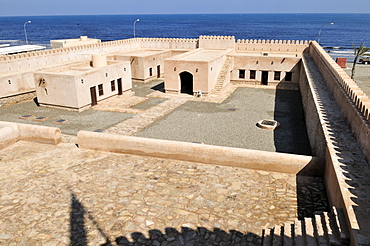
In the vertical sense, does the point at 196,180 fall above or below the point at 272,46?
below

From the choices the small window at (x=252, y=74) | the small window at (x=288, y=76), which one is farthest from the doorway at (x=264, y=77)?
the small window at (x=288, y=76)

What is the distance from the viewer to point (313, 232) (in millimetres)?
7918

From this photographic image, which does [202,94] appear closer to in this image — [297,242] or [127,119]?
[127,119]

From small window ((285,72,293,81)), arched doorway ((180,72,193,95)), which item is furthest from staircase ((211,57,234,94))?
small window ((285,72,293,81))

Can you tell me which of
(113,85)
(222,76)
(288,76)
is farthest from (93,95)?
(288,76)

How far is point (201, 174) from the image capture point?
1213cm

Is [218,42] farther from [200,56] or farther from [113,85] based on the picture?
[113,85]

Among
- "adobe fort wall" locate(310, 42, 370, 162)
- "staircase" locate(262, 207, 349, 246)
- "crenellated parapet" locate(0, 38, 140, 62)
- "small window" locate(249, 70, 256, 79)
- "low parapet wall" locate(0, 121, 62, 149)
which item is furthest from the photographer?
"small window" locate(249, 70, 256, 79)

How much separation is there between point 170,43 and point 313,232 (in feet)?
121

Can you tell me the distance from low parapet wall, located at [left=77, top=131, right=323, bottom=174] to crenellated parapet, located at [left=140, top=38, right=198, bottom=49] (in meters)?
29.1

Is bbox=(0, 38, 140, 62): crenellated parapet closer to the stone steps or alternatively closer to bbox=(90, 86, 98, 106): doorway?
bbox=(90, 86, 98, 106): doorway

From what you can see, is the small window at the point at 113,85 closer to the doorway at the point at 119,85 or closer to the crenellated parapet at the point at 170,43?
the doorway at the point at 119,85

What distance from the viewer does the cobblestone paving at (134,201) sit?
29.2 ft

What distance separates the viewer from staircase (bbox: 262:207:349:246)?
23.7 feet
